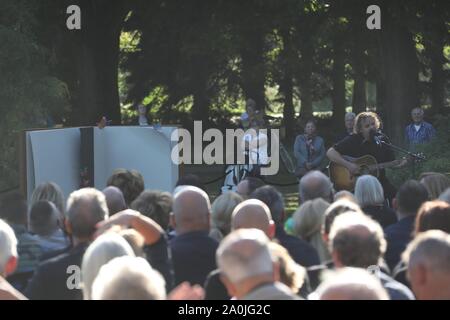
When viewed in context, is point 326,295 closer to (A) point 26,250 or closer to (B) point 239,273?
(B) point 239,273

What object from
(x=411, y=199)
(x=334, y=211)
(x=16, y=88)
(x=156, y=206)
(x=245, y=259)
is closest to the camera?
(x=245, y=259)

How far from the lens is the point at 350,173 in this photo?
13.8 m

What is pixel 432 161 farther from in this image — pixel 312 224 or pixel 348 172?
pixel 312 224

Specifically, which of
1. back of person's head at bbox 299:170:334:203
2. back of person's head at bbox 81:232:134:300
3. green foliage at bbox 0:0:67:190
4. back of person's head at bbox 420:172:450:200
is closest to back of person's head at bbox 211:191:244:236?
back of person's head at bbox 299:170:334:203

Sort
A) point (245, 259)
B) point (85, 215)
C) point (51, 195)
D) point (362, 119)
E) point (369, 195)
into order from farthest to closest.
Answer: point (362, 119), point (369, 195), point (51, 195), point (85, 215), point (245, 259)

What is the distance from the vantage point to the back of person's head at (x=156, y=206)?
8211 mm

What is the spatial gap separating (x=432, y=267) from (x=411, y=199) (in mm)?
3347

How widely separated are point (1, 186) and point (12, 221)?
9399 millimetres

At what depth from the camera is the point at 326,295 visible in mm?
3994

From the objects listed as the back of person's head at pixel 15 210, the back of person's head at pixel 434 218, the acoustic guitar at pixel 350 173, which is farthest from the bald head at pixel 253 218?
the acoustic guitar at pixel 350 173

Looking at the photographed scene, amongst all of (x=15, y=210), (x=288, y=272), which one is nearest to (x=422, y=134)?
(x=15, y=210)

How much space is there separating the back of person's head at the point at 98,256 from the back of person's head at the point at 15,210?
284 centimetres

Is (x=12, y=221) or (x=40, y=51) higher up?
(x=40, y=51)
